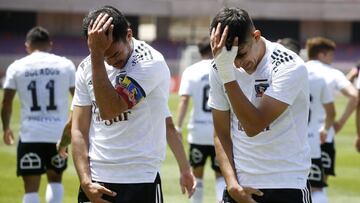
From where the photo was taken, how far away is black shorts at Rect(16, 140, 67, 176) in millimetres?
8859

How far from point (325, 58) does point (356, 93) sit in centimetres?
56

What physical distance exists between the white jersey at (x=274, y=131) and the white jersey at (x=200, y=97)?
5267 millimetres

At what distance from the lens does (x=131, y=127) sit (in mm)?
4984

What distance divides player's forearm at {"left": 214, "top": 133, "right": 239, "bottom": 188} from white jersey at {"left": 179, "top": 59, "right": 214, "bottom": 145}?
5.22 metres

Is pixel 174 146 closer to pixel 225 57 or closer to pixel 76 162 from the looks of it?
pixel 76 162

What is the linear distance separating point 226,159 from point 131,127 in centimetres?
59

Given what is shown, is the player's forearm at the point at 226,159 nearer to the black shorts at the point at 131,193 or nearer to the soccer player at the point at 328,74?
the black shorts at the point at 131,193

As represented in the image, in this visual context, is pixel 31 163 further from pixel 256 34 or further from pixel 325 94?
pixel 256 34

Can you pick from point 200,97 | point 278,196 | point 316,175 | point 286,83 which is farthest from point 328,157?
point 286,83

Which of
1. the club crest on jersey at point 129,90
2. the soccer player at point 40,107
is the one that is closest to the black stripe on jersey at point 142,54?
the club crest on jersey at point 129,90

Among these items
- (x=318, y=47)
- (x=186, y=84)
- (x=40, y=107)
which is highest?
(x=318, y=47)

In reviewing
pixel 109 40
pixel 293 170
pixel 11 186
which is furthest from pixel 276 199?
pixel 11 186

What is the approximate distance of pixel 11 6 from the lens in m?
49.5

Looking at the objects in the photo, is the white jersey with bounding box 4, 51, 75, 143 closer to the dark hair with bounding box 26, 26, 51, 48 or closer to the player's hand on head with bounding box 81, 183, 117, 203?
the dark hair with bounding box 26, 26, 51, 48
